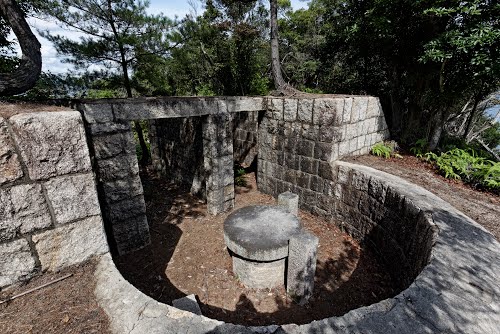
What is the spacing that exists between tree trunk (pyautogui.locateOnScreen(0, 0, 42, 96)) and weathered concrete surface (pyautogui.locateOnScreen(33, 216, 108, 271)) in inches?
80.0

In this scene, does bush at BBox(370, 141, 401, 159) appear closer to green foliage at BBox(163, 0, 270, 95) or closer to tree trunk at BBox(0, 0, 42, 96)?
tree trunk at BBox(0, 0, 42, 96)

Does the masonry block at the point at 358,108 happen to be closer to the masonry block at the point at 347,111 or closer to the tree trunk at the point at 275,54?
the masonry block at the point at 347,111

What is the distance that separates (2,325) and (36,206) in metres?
0.73

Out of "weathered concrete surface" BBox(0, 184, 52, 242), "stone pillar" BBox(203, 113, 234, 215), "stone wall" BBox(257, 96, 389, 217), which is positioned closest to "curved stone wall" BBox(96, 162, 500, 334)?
"weathered concrete surface" BBox(0, 184, 52, 242)

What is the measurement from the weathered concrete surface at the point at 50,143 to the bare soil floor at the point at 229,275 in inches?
112

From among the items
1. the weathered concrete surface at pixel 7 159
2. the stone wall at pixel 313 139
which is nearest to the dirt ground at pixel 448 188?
the stone wall at pixel 313 139

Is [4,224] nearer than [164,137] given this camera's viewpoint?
Yes

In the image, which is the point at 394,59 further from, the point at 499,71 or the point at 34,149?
the point at 34,149

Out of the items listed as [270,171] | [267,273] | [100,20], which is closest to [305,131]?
[270,171]

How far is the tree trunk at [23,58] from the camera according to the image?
2.73m

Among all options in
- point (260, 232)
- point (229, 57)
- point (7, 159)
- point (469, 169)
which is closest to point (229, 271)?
point (260, 232)

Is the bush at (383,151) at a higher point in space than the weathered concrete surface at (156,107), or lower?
lower

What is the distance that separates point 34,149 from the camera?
1604 millimetres

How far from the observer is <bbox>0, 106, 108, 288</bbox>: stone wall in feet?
5.12
